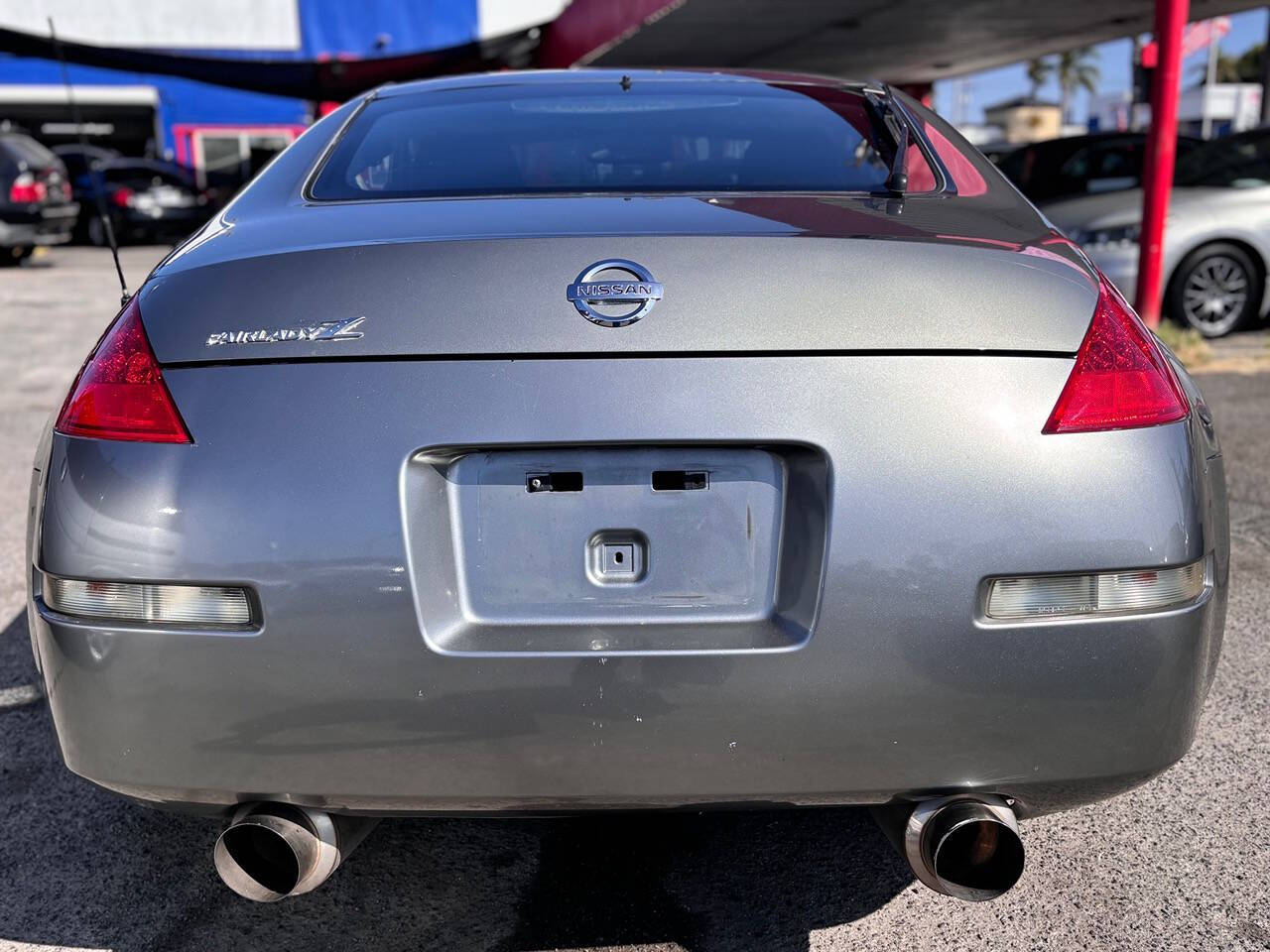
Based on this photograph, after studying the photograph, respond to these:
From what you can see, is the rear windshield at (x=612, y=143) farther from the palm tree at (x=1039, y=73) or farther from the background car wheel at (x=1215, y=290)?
the palm tree at (x=1039, y=73)

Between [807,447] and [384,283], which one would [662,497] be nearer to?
[807,447]

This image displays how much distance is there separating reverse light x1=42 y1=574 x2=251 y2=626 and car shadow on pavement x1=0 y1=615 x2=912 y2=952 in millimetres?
717

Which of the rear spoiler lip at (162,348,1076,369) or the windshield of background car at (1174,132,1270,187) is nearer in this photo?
the rear spoiler lip at (162,348,1076,369)

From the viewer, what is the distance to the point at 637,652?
5.29 feet

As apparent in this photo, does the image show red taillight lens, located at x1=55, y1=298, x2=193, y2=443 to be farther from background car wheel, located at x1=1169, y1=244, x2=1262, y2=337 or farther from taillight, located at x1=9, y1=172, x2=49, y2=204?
taillight, located at x1=9, y1=172, x2=49, y2=204

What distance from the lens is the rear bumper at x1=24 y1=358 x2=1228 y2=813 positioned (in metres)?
1.61

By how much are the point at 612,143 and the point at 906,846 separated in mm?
1508

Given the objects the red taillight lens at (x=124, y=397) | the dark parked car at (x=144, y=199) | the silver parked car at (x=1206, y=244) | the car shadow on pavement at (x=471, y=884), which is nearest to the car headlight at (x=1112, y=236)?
the silver parked car at (x=1206, y=244)

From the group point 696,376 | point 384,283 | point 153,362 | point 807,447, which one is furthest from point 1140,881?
point 153,362

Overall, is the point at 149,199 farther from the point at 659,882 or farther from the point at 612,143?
the point at 659,882

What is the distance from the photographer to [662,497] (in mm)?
1647

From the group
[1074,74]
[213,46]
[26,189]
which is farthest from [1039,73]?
[26,189]

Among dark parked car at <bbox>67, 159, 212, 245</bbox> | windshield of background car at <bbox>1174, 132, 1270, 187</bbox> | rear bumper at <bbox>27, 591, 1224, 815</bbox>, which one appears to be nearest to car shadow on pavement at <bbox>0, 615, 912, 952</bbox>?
rear bumper at <bbox>27, 591, 1224, 815</bbox>

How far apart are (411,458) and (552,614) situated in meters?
0.28
